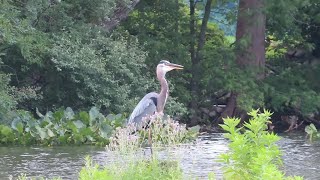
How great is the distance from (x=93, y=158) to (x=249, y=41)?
857cm

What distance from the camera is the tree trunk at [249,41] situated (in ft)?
66.7

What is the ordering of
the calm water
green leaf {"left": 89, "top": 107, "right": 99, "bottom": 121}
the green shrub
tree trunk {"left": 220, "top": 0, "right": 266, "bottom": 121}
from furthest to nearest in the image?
tree trunk {"left": 220, "top": 0, "right": 266, "bottom": 121} → green leaf {"left": 89, "top": 107, "right": 99, "bottom": 121} → the calm water → the green shrub

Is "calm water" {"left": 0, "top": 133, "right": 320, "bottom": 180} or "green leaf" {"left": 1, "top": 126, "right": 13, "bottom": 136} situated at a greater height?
"green leaf" {"left": 1, "top": 126, "right": 13, "bottom": 136}

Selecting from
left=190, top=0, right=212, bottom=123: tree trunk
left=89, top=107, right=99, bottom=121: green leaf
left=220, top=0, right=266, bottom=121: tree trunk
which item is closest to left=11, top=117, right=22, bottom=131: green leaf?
left=89, top=107, right=99, bottom=121: green leaf

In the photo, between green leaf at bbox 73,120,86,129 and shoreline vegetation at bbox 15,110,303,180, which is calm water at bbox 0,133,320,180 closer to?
green leaf at bbox 73,120,86,129

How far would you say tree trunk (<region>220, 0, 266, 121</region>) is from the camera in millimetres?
20328

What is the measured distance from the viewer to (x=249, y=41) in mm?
20531

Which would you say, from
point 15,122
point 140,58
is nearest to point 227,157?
point 15,122

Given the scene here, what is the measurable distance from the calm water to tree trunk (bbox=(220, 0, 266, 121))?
4.18m

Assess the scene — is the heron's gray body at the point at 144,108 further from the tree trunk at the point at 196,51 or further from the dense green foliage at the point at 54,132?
the tree trunk at the point at 196,51

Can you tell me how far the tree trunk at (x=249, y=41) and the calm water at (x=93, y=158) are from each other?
4184 millimetres

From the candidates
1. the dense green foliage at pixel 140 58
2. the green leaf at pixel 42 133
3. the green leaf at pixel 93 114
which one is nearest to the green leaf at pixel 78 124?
the green leaf at pixel 93 114

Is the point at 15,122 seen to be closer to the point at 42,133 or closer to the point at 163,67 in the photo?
the point at 42,133

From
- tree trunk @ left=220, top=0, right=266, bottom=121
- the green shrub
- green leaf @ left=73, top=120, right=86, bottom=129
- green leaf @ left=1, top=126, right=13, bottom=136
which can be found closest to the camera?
the green shrub
